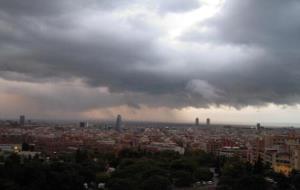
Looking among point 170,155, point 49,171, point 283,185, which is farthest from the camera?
point 170,155

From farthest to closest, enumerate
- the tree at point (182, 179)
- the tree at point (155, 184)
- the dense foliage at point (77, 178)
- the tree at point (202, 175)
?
the tree at point (202, 175), the tree at point (182, 179), the tree at point (155, 184), the dense foliage at point (77, 178)

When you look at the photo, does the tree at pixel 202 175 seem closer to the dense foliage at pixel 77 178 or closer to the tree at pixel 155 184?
the dense foliage at pixel 77 178

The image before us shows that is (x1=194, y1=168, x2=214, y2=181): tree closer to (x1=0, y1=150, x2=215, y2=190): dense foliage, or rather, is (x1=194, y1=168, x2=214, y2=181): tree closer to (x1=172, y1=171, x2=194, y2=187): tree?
(x1=0, y1=150, x2=215, y2=190): dense foliage

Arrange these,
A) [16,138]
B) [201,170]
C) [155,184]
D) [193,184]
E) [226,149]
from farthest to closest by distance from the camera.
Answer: [16,138], [226,149], [201,170], [193,184], [155,184]

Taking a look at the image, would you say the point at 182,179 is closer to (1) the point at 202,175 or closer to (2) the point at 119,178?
(2) the point at 119,178

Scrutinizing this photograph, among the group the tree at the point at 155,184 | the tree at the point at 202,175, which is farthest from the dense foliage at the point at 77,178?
the tree at the point at 202,175

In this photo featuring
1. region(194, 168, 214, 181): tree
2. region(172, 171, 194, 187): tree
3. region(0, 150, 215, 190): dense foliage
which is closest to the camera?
region(0, 150, 215, 190): dense foliage

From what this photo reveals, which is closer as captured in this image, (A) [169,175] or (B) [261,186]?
(B) [261,186]

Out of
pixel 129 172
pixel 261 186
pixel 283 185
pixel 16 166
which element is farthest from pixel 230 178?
pixel 16 166

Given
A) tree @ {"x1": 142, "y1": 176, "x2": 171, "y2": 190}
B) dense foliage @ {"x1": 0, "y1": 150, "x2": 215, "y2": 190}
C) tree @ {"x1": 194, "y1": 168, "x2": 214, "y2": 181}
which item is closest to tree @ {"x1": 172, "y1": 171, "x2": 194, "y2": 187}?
dense foliage @ {"x1": 0, "y1": 150, "x2": 215, "y2": 190}

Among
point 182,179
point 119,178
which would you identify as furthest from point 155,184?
point 182,179

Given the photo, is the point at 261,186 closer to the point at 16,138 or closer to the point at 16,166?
the point at 16,166
